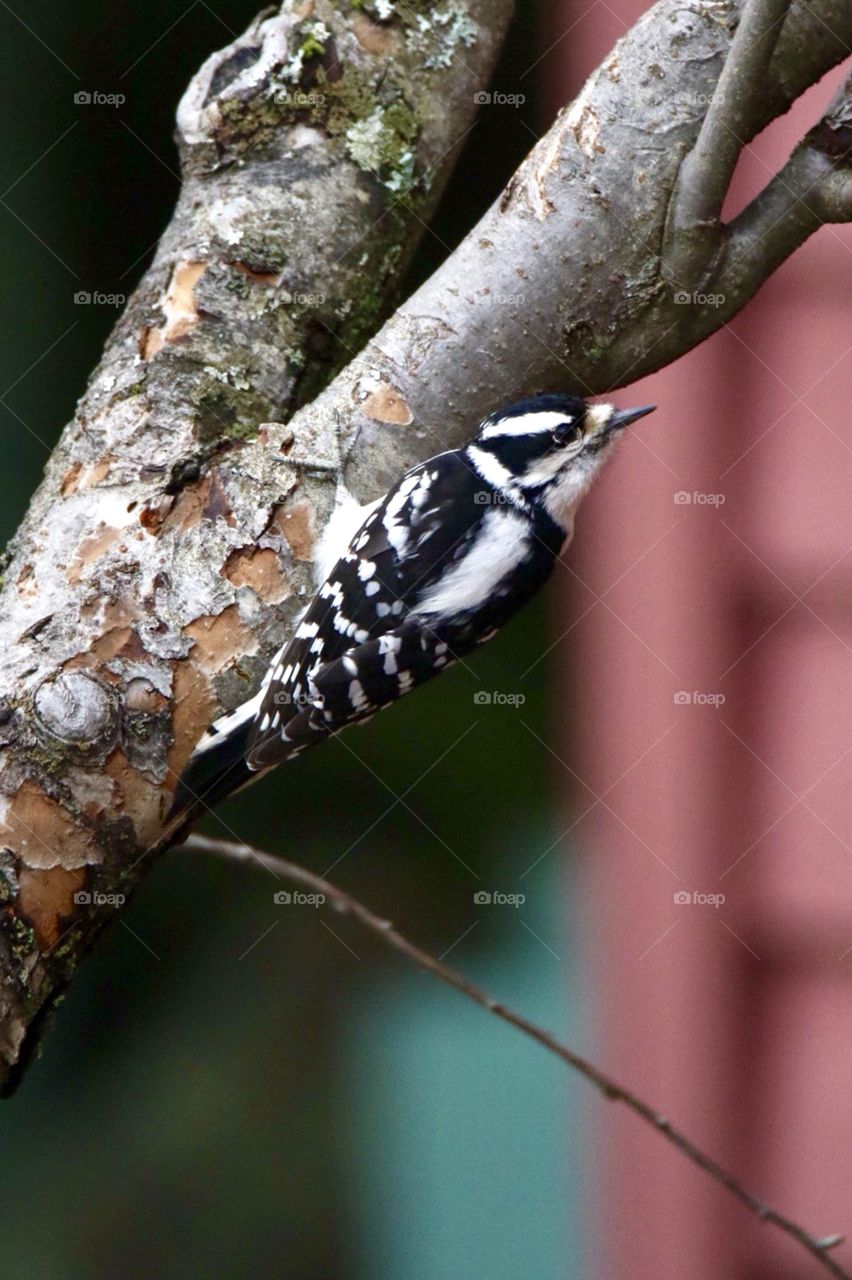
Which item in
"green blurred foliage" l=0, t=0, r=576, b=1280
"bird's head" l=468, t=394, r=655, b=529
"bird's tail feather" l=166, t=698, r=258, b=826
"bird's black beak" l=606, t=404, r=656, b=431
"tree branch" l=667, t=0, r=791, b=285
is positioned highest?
"tree branch" l=667, t=0, r=791, b=285

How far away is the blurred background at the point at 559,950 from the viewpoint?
2287mm

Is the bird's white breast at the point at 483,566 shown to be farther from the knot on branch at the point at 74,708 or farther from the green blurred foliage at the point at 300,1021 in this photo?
the green blurred foliage at the point at 300,1021

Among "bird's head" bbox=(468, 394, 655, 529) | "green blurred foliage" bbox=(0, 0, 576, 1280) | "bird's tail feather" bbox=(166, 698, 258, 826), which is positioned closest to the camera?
"bird's tail feather" bbox=(166, 698, 258, 826)

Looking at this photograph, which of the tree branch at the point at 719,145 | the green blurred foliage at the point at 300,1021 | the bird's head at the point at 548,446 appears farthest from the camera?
the green blurred foliage at the point at 300,1021

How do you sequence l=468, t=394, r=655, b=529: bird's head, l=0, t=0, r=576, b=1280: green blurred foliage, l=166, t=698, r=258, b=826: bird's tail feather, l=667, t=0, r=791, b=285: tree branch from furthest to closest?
l=0, t=0, r=576, b=1280: green blurred foliage → l=468, t=394, r=655, b=529: bird's head → l=166, t=698, r=258, b=826: bird's tail feather → l=667, t=0, r=791, b=285: tree branch

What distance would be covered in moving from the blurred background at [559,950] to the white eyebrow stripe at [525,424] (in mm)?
1008

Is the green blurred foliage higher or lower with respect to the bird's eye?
lower

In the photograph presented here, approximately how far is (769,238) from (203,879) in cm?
163

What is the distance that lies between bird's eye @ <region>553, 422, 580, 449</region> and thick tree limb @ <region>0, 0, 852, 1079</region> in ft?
0.15

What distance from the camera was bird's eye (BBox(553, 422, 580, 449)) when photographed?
51.2 inches

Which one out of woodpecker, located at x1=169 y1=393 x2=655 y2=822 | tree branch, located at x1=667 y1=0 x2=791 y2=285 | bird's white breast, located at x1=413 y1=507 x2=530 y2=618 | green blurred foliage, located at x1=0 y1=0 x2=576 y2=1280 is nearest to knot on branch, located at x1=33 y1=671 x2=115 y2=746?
woodpecker, located at x1=169 y1=393 x2=655 y2=822

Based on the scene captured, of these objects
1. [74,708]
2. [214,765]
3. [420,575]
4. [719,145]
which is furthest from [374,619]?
[719,145]

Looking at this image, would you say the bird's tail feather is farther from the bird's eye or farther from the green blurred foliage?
the green blurred foliage

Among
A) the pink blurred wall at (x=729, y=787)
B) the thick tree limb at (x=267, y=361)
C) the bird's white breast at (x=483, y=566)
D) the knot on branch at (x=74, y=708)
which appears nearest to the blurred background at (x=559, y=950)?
the pink blurred wall at (x=729, y=787)
